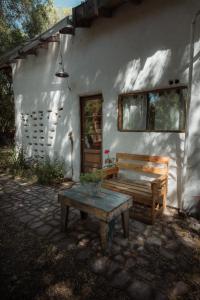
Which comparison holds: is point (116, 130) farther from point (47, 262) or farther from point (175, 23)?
point (47, 262)

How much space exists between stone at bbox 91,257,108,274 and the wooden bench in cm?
104

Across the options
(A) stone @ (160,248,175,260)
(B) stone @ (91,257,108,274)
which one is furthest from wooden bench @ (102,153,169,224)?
(B) stone @ (91,257,108,274)

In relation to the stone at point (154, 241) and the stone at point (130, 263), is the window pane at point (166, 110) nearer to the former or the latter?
the stone at point (154, 241)

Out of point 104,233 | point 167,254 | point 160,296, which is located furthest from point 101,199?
point 160,296

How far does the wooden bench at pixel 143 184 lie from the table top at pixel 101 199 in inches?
18.8

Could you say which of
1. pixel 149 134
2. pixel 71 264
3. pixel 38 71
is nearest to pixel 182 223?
pixel 149 134

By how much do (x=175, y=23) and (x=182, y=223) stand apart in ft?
10.3

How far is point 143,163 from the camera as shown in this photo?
3.73 m

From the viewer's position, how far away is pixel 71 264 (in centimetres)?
209

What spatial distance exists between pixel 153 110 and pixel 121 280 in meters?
2.71

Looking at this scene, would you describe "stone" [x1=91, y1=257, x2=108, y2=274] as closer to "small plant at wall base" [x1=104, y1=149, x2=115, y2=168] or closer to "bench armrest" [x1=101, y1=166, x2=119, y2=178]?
"bench armrest" [x1=101, y1=166, x2=119, y2=178]

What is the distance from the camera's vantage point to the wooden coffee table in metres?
2.19

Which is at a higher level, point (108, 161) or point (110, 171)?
point (108, 161)

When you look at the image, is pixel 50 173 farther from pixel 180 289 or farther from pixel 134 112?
pixel 180 289
